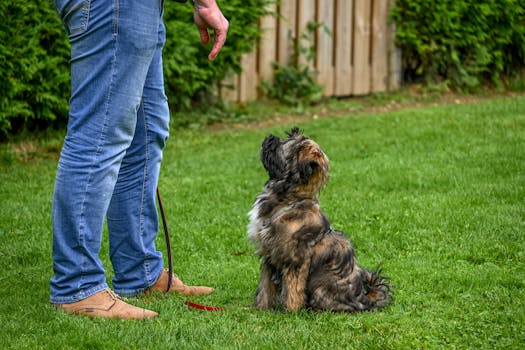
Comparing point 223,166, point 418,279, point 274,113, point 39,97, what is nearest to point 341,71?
point 274,113

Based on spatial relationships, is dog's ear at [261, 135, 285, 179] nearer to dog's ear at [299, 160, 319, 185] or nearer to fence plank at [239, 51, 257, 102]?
dog's ear at [299, 160, 319, 185]

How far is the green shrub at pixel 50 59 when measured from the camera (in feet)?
27.0

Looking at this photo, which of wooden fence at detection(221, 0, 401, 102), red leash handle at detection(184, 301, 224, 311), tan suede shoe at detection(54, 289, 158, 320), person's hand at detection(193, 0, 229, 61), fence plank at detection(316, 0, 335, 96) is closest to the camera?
tan suede shoe at detection(54, 289, 158, 320)

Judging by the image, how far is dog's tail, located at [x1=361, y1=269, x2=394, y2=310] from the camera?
4.77 m

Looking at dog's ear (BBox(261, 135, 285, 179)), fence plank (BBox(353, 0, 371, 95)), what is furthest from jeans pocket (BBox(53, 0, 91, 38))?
fence plank (BBox(353, 0, 371, 95))

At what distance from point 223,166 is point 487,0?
17.7 ft

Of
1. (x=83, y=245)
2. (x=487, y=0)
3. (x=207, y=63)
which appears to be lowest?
(x=83, y=245)

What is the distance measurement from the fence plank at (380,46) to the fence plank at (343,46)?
0.37 metres

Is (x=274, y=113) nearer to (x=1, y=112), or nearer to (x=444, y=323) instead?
(x=1, y=112)

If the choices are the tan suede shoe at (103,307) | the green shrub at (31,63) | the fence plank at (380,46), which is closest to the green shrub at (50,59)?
the green shrub at (31,63)

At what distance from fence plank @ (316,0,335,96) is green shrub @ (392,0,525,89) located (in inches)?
38.4

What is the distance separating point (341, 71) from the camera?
467 inches

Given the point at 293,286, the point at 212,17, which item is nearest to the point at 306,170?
the point at 293,286

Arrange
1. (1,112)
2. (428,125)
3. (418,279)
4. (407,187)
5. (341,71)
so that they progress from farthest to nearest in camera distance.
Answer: (341,71) < (428,125) < (1,112) < (407,187) < (418,279)
